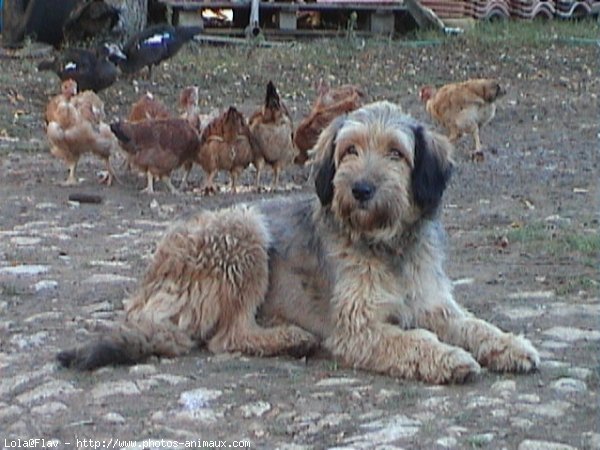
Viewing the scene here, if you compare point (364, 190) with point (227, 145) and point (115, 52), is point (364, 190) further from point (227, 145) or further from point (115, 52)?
point (115, 52)

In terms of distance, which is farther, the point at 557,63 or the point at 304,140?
the point at 557,63

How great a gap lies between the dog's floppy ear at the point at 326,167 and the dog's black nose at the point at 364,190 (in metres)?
0.28

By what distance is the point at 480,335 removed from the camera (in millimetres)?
7152

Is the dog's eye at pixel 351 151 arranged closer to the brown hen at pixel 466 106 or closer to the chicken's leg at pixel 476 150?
the brown hen at pixel 466 106

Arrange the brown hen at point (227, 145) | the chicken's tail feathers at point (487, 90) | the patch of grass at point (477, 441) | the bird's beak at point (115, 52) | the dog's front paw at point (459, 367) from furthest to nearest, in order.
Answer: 1. the bird's beak at point (115, 52)
2. the chicken's tail feathers at point (487, 90)
3. the brown hen at point (227, 145)
4. the dog's front paw at point (459, 367)
5. the patch of grass at point (477, 441)

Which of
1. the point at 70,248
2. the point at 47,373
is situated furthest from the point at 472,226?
the point at 47,373

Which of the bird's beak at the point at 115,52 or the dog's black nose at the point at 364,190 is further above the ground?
the bird's beak at the point at 115,52

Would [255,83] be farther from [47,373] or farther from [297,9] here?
[47,373]

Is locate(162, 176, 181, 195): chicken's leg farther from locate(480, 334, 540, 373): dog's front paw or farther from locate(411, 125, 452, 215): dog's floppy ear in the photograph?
locate(480, 334, 540, 373): dog's front paw

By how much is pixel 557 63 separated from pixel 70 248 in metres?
12.7

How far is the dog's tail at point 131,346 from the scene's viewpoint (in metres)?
7.00

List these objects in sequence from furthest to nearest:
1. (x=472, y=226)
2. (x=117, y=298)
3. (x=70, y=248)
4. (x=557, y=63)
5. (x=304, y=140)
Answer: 1. (x=557, y=63)
2. (x=304, y=140)
3. (x=472, y=226)
4. (x=70, y=248)
5. (x=117, y=298)

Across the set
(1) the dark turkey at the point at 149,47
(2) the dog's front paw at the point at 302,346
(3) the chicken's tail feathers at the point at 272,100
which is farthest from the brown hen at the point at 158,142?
(1) the dark turkey at the point at 149,47

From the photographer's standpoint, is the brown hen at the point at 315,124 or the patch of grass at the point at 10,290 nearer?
the patch of grass at the point at 10,290
